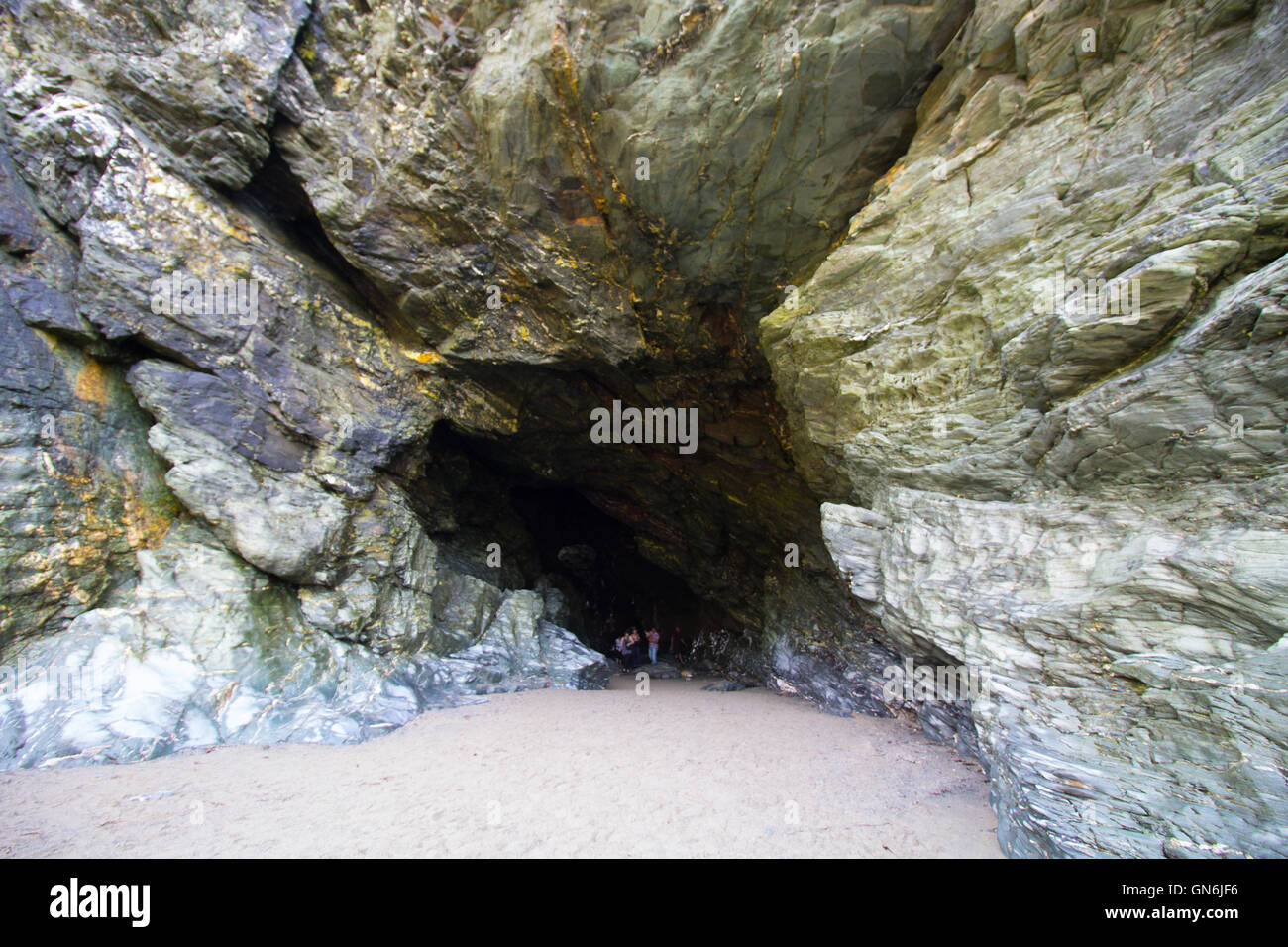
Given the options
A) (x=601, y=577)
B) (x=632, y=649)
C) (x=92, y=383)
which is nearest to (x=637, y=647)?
(x=632, y=649)

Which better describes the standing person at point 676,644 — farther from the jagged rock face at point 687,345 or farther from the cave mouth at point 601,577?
the jagged rock face at point 687,345

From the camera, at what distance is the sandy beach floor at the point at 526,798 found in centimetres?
347

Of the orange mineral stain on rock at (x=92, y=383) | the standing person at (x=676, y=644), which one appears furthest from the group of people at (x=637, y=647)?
the orange mineral stain on rock at (x=92, y=383)

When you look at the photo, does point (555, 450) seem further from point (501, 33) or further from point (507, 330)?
point (501, 33)

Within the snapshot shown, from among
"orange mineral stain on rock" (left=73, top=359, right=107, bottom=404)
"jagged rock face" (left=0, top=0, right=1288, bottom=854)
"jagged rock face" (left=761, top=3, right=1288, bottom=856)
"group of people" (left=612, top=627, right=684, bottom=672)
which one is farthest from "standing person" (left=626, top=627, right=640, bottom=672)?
"orange mineral stain on rock" (left=73, top=359, right=107, bottom=404)

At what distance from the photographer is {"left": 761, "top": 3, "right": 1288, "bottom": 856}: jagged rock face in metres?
2.93

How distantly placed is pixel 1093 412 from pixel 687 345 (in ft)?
21.4

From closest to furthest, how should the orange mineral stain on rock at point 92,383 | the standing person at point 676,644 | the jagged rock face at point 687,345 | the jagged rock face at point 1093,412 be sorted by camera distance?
the jagged rock face at point 1093,412 → the jagged rock face at point 687,345 → the orange mineral stain on rock at point 92,383 → the standing person at point 676,644

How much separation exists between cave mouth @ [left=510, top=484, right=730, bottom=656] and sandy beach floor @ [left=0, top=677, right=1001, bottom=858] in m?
9.90

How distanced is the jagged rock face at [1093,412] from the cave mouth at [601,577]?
1143 cm

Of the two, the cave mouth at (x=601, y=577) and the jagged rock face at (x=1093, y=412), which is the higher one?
the jagged rock face at (x=1093, y=412)

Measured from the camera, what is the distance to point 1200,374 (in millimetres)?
3385

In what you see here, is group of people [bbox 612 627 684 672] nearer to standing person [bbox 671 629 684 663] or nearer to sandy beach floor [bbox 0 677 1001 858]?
standing person [bbox 671 629 684 663]

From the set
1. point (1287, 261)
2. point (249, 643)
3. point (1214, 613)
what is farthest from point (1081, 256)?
point (249, 643)
